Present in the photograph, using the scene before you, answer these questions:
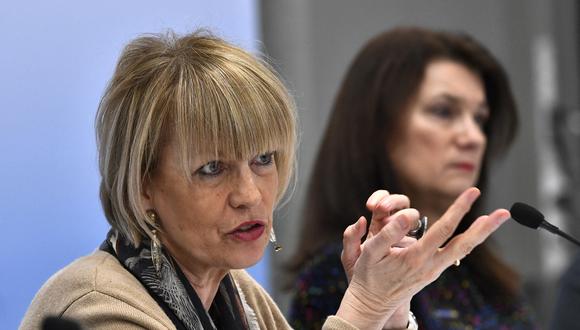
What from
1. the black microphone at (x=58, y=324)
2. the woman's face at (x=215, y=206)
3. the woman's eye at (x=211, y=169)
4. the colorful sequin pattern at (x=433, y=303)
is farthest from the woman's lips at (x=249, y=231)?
the colorful sequin pattern at (x=433, y=303)

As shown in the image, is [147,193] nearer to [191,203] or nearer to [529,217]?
[191,203]

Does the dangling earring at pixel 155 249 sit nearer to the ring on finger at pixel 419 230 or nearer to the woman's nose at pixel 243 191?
the woman's nose at pixel 243 191

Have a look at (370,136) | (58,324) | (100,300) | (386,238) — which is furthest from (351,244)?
(370,136)

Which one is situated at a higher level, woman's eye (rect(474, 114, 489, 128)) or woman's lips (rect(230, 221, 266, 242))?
woman's eye (rect(474, 114, 489, 128))

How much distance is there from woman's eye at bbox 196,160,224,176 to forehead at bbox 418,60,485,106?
138 centimetres

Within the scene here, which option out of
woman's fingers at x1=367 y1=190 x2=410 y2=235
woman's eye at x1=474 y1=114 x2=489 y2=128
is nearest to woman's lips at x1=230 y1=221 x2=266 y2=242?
woman's fingers at x1=367 y1=190 x2=410 y2=235

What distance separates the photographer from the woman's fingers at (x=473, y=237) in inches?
69.1

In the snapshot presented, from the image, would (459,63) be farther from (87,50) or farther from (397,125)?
(87,50)

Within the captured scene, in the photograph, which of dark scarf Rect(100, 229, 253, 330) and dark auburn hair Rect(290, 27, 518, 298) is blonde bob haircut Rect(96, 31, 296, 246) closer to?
dark scarf Rect(100, 229, 253, 330)

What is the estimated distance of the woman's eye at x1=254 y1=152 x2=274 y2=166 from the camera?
190 centimetres

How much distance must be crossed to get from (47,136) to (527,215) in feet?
4.97

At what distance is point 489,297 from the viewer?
10.2 feet

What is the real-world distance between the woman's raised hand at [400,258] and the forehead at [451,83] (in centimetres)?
126

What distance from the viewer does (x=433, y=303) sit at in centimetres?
289
